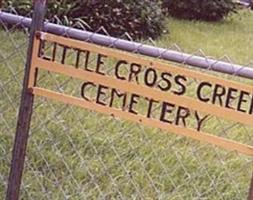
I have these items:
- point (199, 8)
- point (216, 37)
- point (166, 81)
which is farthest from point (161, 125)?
point (199, 8)

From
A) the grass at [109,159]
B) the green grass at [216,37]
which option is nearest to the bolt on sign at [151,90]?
the grass at [109,159]

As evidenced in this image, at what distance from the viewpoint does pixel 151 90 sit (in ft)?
8.62

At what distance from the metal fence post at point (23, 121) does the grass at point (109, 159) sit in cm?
54

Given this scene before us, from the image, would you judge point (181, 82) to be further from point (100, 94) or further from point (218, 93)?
point (100, 94)

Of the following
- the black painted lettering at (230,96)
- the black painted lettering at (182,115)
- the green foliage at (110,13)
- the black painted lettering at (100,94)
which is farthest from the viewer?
the green foliage at (110,13)

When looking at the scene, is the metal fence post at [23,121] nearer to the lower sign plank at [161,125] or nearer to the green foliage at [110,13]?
the lower sign plank at [161,125]

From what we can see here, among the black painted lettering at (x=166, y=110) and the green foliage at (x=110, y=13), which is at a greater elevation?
the black painted lettering at (x=166, y=110)

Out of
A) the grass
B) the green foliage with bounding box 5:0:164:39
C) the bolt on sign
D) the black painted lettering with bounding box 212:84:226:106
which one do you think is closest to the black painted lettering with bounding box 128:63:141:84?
the bolt on sign

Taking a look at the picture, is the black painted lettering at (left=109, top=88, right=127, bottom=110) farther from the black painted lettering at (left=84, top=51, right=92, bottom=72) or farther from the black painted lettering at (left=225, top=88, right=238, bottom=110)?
the black painted lettering at (left=225, top=88, right=238, bottom=110)

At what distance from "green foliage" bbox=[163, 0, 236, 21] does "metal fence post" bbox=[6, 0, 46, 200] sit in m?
7.35

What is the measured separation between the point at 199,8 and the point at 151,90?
25.1 ft

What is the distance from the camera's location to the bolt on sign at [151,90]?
2.53 metres

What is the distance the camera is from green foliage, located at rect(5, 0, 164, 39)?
7676mm

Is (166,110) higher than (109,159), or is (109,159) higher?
(166,110)
